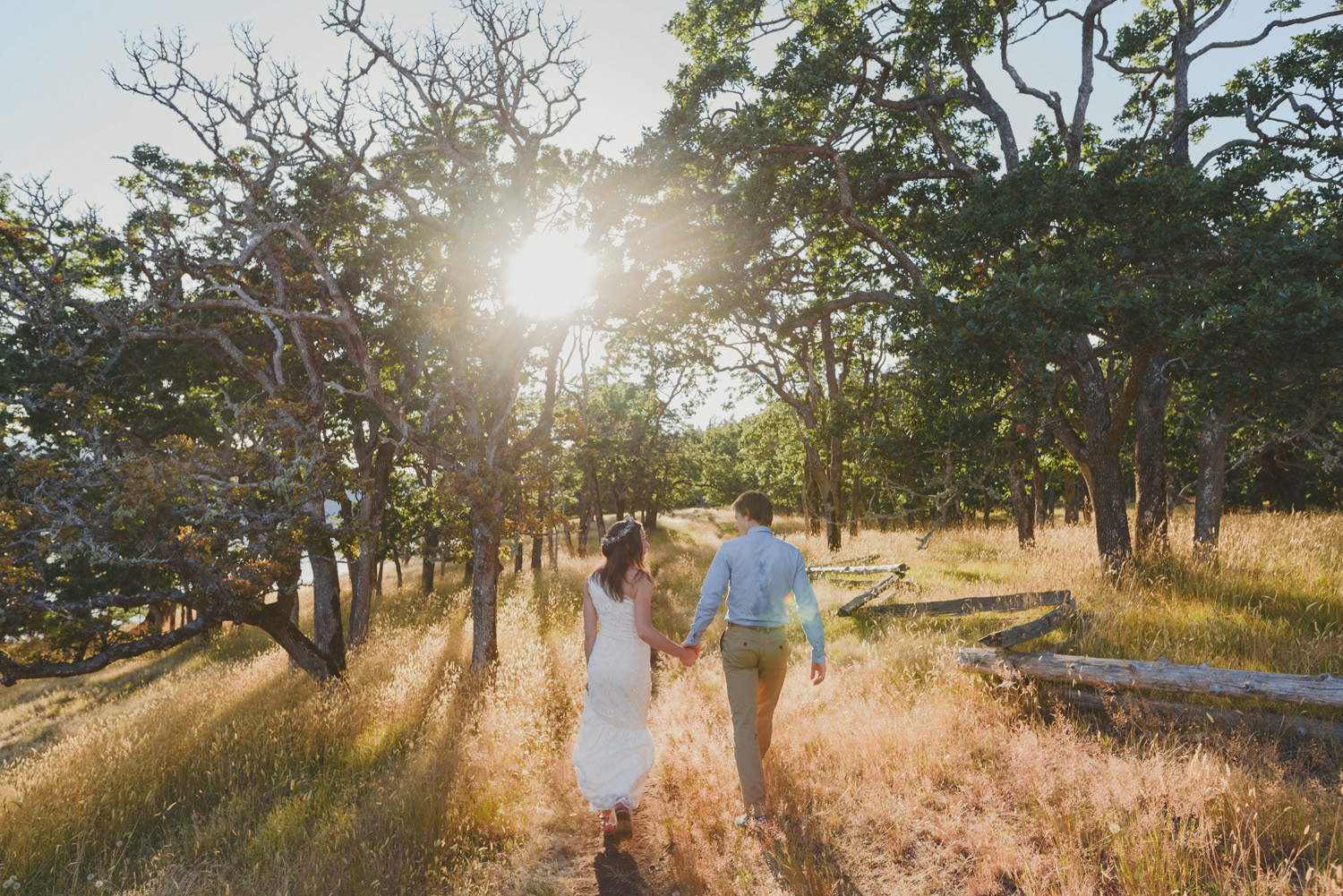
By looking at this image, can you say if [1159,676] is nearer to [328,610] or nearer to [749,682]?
[749,682]

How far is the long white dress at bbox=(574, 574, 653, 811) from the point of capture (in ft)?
16.5

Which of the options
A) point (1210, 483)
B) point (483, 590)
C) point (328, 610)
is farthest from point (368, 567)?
point (1210, 483)

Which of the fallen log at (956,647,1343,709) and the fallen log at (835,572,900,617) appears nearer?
the fallen log at (956,647,1343,709)

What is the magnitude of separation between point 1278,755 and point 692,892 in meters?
4.69

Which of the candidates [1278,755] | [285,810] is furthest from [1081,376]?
[285,810]

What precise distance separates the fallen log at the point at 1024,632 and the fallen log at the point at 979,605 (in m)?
1.45

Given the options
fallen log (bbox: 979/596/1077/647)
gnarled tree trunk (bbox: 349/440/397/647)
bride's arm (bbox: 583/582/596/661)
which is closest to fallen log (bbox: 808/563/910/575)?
fallen log (bbox: 979/596/1077/647)

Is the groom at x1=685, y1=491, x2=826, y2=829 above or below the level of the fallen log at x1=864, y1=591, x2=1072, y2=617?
above

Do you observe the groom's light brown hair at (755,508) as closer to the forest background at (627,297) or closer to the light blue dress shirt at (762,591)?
the light blue dress shirt at (762,591)

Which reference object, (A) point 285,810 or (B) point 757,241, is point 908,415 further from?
(A) point 285,810

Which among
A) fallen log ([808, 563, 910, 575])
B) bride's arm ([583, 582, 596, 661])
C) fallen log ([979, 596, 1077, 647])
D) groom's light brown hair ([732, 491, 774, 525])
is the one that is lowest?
fallen log ([808, 563, 910, 575])

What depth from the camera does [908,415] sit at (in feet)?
29.5

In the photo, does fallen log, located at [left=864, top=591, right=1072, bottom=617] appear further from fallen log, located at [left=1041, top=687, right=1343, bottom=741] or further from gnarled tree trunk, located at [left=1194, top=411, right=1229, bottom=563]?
gnarled tree trunk, located at [left=1194, top=411, right=1229, bottom=563]

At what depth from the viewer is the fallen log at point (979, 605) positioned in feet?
27.0
